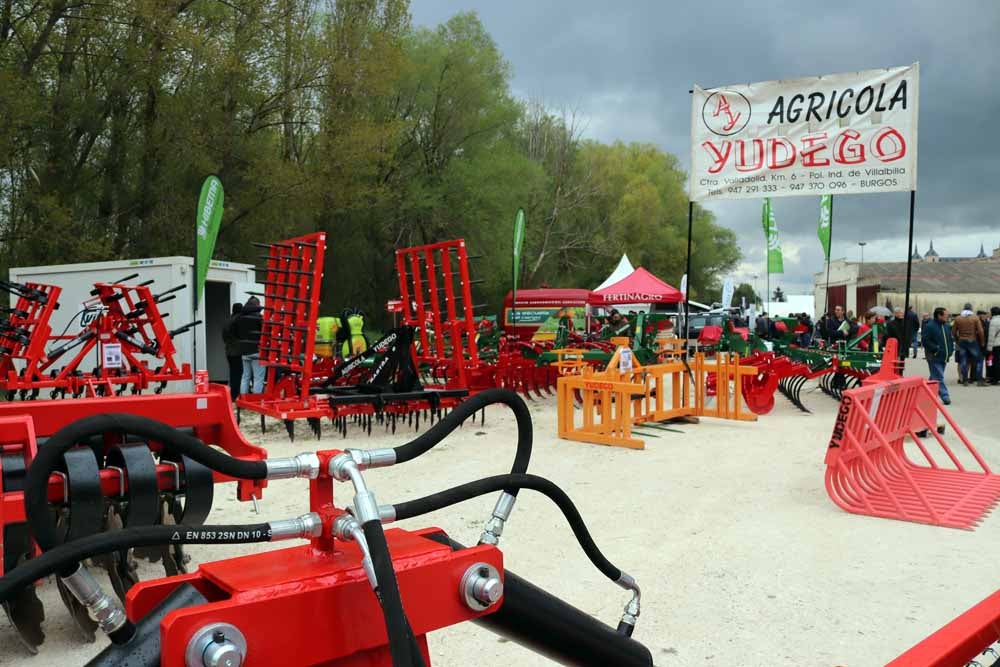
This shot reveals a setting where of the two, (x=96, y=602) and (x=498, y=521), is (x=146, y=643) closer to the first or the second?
(x=96, y=602)

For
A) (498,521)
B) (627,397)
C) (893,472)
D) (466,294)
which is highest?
(466,294)

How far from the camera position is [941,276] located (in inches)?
1972

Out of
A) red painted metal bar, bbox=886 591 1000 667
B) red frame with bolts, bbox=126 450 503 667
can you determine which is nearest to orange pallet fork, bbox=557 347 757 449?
red painted metal bar, bbox=886 591 1000 667

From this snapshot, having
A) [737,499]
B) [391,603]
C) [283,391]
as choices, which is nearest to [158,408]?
[391,603]

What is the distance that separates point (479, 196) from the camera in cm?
2817

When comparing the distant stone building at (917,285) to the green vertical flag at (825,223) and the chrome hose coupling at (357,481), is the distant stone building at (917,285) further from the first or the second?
the chrome hose coupling at (357,481)

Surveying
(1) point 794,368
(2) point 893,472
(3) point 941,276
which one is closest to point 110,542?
(2) point 893,472

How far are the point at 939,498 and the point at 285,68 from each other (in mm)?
19233

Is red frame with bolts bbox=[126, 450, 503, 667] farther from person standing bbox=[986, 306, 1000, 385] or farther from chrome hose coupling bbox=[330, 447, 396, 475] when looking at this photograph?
person standing bbox=[986, 306, 1000, 385]

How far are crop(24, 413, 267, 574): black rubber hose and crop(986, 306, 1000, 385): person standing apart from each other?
17.5 metres

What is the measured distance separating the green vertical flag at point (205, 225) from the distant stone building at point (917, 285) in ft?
125

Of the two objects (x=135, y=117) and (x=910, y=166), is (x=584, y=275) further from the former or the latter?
(x=910, y=166)

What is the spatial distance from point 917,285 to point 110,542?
175 ft

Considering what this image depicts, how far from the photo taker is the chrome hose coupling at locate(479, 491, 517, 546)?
1367mm
